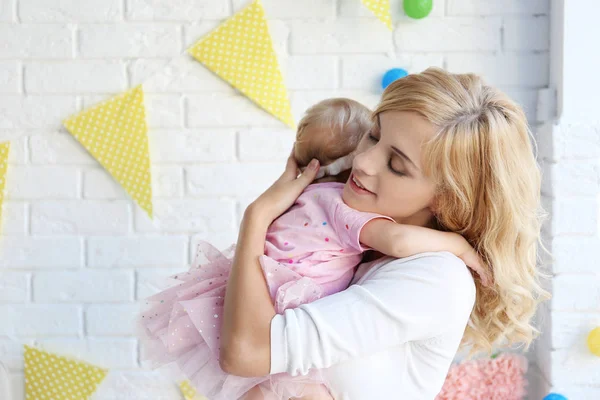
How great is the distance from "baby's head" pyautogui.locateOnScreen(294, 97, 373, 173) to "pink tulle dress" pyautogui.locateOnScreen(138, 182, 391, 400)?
2.8 inches

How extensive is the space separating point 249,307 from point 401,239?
27 centimetres

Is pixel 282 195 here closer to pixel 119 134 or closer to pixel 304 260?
pixel 304 260

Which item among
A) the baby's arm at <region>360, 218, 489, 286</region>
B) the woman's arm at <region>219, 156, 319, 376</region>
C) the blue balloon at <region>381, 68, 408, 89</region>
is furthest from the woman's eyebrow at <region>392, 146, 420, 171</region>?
the blue balloon at <region>381, 68, 408, 89</region>

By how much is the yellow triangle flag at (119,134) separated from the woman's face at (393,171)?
1.16 meters

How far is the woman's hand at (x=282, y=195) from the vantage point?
1.24 metres

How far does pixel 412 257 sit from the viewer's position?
1.17 meters

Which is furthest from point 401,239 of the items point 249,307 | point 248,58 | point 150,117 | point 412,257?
point 150,117

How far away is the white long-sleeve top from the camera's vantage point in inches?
43.4

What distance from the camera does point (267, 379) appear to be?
4.08 ft

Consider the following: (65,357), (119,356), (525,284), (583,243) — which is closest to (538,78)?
(583,243)

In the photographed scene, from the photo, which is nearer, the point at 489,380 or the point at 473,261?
the point at 473,261

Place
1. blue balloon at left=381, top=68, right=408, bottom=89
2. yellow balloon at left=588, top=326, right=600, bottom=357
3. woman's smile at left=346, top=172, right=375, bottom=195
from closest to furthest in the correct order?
1. woman's smile at left=346, top=172, right=375, bottom=195
2. yellow balloon at left=588, top=326, right=600, bottom=357
3. blue balloon at left=381, top=68, right=408, bottom=89

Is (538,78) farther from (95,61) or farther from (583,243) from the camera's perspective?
(95,61)

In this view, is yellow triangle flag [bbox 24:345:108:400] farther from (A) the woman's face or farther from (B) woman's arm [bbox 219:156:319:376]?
(A) the woman's face
